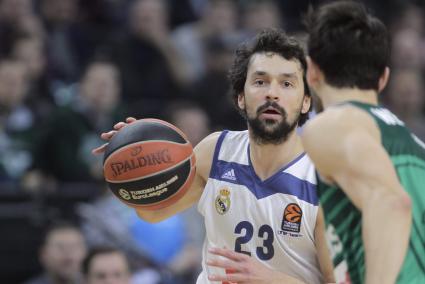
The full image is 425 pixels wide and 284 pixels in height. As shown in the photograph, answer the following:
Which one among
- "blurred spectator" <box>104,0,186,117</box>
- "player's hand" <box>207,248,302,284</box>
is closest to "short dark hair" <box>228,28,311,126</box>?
"player's hand" <box>207,248,302,284</box>

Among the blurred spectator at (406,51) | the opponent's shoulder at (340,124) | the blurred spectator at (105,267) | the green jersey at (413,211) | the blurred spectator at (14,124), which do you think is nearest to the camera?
the opponent's shoulder at (340,124)

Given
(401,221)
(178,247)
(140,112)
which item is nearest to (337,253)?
(401,221)

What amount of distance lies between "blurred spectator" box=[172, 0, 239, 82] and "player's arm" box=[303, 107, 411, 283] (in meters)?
7.68

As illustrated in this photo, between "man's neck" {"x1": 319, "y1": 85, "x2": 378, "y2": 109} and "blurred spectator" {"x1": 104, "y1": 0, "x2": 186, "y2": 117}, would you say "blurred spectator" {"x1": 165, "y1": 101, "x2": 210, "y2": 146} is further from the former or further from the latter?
"man's neck" {"x1": 319, "y1": 85, "x2": 378, "y2": 109}

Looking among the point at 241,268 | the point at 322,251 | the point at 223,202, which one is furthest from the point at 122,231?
the point at 241,268

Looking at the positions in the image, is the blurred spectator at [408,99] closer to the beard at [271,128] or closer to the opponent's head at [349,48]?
the beard at [271,128]

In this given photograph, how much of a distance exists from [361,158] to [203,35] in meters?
8.09

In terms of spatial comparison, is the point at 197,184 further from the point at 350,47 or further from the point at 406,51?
the point at 406,51

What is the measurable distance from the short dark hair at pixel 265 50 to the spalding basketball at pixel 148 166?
58cm

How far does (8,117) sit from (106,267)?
2546 mm

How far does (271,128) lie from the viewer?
5.42m

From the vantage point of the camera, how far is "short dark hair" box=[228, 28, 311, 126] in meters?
5.57

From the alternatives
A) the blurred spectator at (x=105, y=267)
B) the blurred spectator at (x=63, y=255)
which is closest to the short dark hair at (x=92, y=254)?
the blurred spectator at (x=105, y=267)

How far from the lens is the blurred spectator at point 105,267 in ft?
25.0
